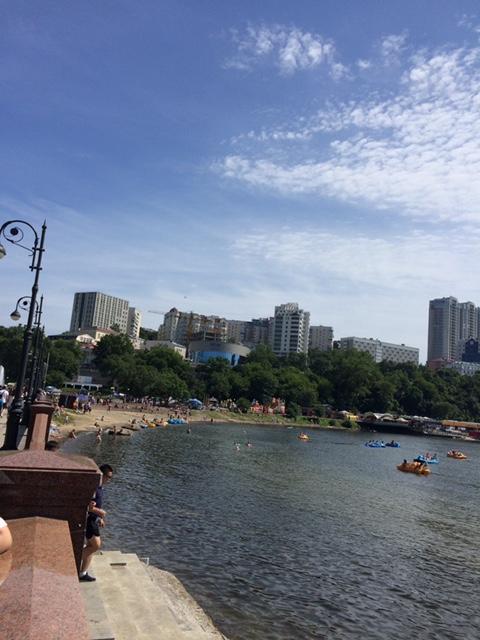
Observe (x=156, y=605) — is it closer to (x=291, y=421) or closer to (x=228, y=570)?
(x=228, y=570)

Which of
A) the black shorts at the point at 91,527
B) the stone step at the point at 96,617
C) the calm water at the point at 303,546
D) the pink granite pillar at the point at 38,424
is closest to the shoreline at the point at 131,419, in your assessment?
the calm water at the point at 303,546

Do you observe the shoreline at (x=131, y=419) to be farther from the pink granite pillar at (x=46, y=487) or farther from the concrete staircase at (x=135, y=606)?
the pink granite pillar at (x=46, y=487)

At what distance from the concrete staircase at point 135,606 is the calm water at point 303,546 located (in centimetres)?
122

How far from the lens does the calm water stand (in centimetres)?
1416

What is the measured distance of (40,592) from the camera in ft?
14.7

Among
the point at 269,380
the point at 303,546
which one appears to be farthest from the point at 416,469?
the point at 269,380

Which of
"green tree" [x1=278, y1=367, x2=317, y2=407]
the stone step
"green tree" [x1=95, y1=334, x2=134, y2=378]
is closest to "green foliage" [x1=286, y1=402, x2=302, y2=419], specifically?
"green tree" [x1=278, y1=367, x2=317, y2=407]

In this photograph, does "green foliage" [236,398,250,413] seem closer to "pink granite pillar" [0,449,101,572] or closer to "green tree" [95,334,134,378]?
"green tree" [95,334,134,378]

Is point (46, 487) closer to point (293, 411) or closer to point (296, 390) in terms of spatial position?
point (293, 411)

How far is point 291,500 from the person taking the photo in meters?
30.1

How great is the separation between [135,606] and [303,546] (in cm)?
1211

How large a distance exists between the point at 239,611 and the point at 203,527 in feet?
27.6

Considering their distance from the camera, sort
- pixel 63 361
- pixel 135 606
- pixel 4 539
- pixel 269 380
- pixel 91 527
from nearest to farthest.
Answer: pixel 4 539 → pixel 91 527 → pixel 135 606 → pixel 63 361 → pixel 269 380

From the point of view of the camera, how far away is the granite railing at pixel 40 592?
12.7 feet
